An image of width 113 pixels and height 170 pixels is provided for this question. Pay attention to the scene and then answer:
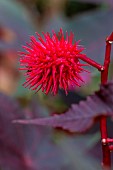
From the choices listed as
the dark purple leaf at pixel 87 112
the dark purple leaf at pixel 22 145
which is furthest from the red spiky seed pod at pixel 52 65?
the dark purple leaf at pixel 22 145

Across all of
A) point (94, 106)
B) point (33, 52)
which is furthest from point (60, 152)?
point (94, 106)

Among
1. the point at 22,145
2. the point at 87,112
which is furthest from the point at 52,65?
the point at 22,145

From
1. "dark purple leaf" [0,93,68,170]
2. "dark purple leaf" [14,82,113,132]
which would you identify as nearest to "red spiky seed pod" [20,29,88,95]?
"dark purple leaf" [14,82,113,132]

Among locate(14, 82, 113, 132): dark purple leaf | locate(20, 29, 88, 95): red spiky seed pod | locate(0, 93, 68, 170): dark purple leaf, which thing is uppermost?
locate(20, 29, 88, 95): red spiky seed pod

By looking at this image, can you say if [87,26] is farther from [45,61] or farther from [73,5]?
[73,5]

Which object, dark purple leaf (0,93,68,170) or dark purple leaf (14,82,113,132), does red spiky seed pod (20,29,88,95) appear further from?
dark purple leaf (0,93,68,170)
